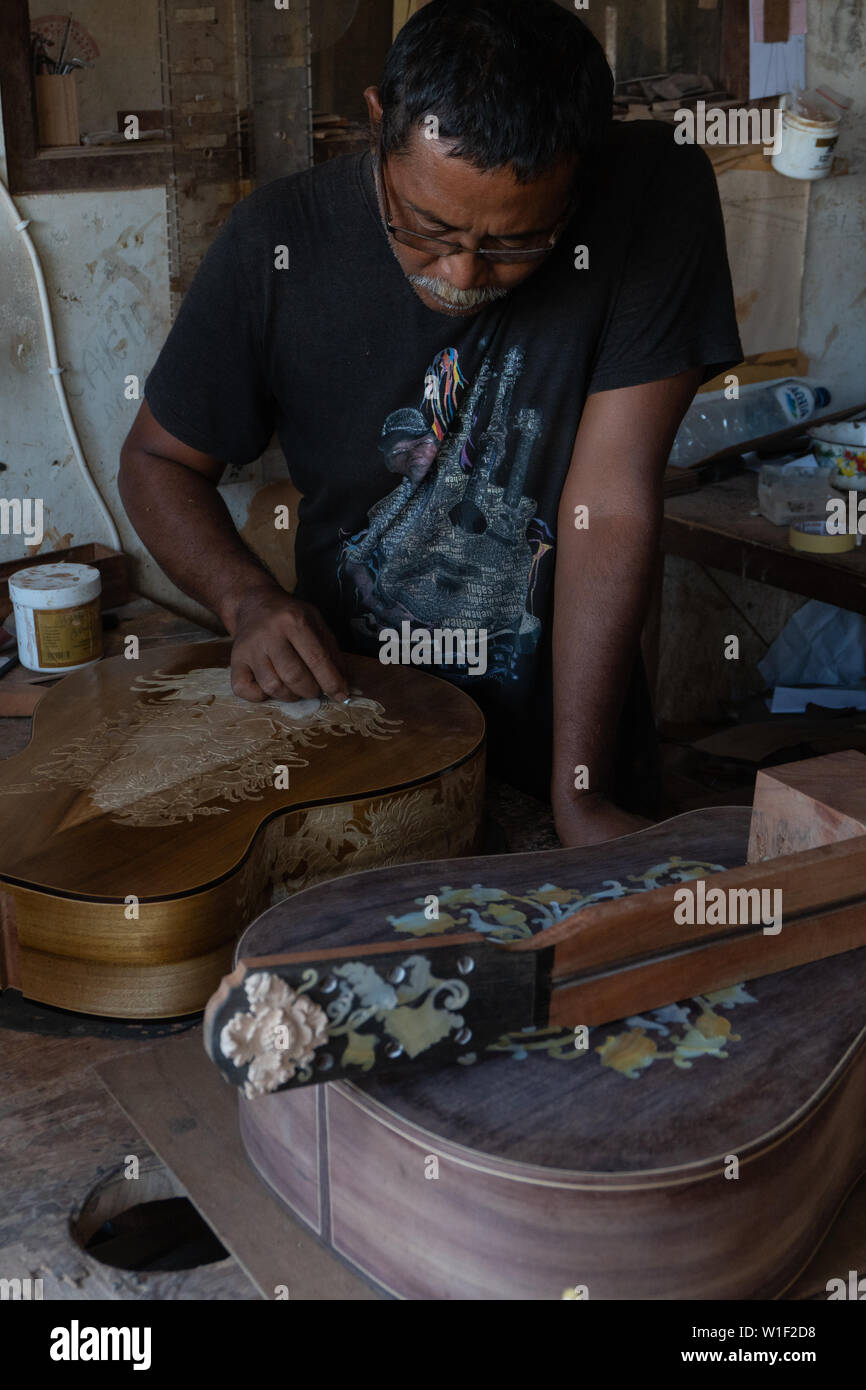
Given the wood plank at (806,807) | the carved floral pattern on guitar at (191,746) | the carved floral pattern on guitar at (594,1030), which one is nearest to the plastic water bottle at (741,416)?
the carved floral pattern on guitar at (191,746)

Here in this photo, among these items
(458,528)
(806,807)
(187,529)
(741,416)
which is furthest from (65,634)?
(741,416)

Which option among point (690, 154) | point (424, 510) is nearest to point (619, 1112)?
point (424, 510)

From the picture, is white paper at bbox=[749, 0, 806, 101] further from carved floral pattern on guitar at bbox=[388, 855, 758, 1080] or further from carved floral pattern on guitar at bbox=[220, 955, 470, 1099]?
carved floral pattern on guitar at bbox=[220, 955, 470, 1099]

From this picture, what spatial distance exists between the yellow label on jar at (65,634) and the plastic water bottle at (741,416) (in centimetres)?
194

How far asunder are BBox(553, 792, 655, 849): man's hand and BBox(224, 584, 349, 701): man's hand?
30cm

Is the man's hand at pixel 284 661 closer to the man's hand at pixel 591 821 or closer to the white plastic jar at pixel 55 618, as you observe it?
the man's hand at pixel 591 821

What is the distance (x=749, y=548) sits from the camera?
9.16 feet

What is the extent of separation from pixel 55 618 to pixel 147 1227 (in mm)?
999

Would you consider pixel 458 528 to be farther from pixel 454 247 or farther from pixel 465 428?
pixel 454 247

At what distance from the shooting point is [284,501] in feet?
8.84

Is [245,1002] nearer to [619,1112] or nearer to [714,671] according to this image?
[619,1112]

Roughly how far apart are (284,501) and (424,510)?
109 cm

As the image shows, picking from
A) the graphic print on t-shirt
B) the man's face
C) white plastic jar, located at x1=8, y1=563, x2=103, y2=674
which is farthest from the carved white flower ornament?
white plastic jar, located at x1=8, y1=563, x2=103, y2=674

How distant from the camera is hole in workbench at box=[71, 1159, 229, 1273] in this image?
3.29 ft
